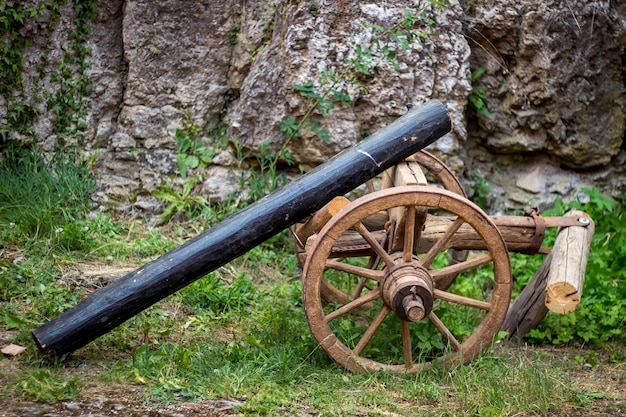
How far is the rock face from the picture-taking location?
5.98 m

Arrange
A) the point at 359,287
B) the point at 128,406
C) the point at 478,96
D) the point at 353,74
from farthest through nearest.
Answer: the point at 478,96, the point at 353,74, the point at 359,287, the point at 128,406

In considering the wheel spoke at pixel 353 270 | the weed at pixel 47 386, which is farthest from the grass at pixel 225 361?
the wheel spoke at pixel 353 270

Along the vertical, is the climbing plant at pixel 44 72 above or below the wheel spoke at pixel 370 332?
above

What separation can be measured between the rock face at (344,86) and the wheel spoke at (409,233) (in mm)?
2174

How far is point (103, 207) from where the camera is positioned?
5879 millimetres

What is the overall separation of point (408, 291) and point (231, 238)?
1.04 metres

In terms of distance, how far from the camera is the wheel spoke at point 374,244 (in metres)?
3.96

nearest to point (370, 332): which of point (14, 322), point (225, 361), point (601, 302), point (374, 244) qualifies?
point (374, 244)

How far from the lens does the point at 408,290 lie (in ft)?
12.9

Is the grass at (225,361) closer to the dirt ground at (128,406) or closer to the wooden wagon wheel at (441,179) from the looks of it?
the dirt ground at (128,406)

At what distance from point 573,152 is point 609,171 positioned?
17.8 inches

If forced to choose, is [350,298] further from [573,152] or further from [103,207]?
[573,152]

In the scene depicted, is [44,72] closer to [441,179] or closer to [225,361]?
[225,361]

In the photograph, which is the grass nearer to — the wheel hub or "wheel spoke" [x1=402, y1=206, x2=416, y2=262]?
the wheel hub
